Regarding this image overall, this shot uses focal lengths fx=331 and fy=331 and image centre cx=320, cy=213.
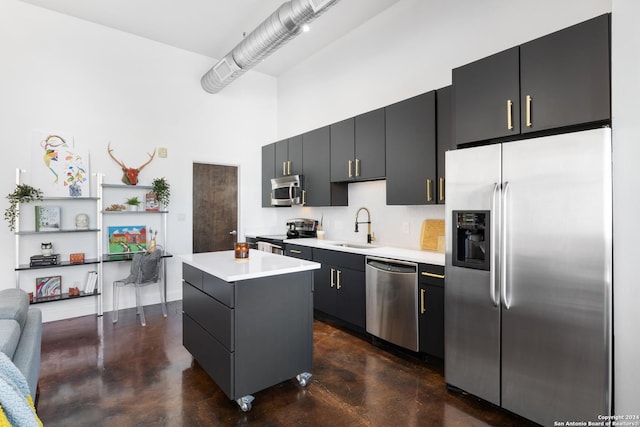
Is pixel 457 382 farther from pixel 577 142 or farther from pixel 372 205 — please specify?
pixel 372 205

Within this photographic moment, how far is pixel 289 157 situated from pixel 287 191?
56cm

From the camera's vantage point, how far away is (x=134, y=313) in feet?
14.5

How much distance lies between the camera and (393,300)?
3.09m

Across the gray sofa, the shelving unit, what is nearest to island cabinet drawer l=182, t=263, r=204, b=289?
the gray sofa

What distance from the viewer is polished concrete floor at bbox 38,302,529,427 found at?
84.8 inches

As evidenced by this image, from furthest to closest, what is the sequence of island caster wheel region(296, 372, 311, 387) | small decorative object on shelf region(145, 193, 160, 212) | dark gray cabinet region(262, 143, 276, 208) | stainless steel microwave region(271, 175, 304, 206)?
dark gray cabinet region(262, 143, 276, 208) < stainless steel microwave region(271, 175, 304, 206) < small decorative object on shelf region(145, 193, 160, 212) < island caster wheel region(296, 372, 311, 387)

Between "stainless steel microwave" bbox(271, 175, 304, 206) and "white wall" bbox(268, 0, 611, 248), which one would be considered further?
"stainless steel microwave" bbox(271, 175, 304, 206)

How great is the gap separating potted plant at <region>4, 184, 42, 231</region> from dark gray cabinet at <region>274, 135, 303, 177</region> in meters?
3.11

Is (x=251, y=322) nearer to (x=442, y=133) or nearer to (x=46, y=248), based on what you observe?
(x=442, y=133)

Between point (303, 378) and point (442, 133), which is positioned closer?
point (303, 378)

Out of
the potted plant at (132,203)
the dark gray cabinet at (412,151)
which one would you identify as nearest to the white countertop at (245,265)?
the dark gray cabinet at (412,151)

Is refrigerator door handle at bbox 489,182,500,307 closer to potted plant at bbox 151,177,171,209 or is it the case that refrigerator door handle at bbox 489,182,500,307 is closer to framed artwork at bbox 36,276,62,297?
potted plant at bbox 151,177,171,209

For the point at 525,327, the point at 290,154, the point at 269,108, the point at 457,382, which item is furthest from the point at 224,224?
the point at 525,327

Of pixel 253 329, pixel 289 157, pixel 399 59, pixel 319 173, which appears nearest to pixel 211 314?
pixel 253 329
